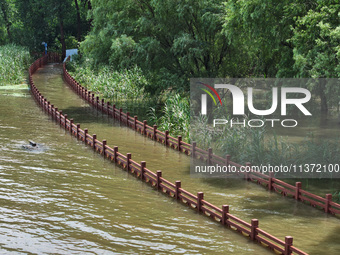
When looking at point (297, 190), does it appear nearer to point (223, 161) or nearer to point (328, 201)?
point (328, 201)

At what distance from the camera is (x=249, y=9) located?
2475 cm

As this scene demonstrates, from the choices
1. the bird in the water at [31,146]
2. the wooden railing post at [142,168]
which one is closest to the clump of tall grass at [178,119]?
the wooden railing post at [142,168]

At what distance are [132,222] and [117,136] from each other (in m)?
12.4

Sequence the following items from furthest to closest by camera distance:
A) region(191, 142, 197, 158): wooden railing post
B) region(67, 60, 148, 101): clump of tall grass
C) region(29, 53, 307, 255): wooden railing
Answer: region(67, 60, 148, 101): clump of tall grass → region(191, 142, 197, 158): wooden railing post → region(29, 53, 307, 255): wooden railing

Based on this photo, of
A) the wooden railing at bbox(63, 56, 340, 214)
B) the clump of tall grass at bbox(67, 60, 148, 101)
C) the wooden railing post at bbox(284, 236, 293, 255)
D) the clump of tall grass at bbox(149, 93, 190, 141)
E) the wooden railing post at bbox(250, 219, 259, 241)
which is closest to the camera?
Result: the wooden railing post at bbox(284, 236, 293, 255)

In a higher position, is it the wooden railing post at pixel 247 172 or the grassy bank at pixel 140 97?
the grassy bank at pixel 140 97

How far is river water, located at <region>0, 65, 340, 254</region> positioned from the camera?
530 inches

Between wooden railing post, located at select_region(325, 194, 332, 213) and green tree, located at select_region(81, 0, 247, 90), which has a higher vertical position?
green tree, located at select_region(81, 0, 247, 90)

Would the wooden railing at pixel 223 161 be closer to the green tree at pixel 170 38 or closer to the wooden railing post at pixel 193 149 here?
the wooden railing post at pixel 193 149

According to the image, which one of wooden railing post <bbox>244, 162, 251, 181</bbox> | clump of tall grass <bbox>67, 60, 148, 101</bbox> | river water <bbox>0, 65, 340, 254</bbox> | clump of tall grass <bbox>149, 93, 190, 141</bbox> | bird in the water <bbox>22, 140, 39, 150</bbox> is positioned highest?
clump of tall grass <bbox>67, 60, 148, 101</bbox>

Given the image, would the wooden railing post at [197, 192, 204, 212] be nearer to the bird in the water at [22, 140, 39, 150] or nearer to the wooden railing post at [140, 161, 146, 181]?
the wooden railing post at [140, 161, 146, 181]

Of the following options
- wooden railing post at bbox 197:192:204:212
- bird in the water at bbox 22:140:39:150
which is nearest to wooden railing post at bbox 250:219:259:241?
wooden railing post at bbox 197:192:204:212

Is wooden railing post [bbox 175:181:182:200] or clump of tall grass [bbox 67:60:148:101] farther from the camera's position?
clump of tall grass [bbox 67:60:148:101]

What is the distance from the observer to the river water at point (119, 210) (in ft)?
44.2
